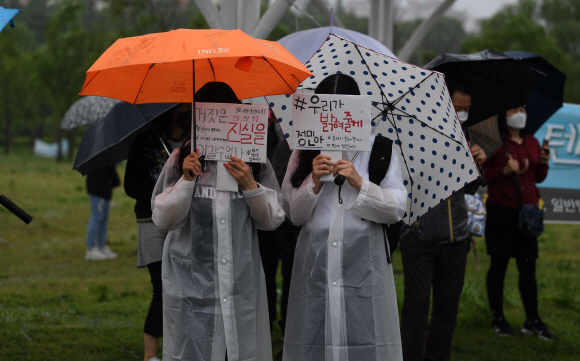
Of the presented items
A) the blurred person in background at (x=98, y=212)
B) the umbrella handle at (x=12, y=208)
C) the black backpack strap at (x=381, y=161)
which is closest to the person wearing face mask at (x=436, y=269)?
the black backpack strap at (x=381, y=161)

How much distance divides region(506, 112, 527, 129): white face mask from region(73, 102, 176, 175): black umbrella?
3.12 metres

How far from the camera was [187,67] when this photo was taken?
362cm

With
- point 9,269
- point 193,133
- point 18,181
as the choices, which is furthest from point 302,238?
point 18,181

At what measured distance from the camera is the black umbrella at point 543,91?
534 cm

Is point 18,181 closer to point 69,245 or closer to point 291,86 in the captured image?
point 69,245

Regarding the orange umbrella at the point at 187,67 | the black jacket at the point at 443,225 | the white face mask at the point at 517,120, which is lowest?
the black jacket at the point at 443,225

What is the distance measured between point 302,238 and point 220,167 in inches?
22.5

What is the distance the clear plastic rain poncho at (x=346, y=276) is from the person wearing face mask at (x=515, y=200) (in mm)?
2754

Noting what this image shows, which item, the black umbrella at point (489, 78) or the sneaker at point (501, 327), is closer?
the black umbrella at point (489, 78)

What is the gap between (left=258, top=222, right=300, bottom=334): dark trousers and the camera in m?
4.92

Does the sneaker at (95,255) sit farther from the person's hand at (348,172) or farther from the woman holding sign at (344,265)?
the person's hand at (348,172)

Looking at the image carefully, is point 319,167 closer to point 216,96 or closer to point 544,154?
point 216,96

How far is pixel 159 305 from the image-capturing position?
4320 mm

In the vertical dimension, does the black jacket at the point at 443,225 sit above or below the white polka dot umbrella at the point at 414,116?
below
